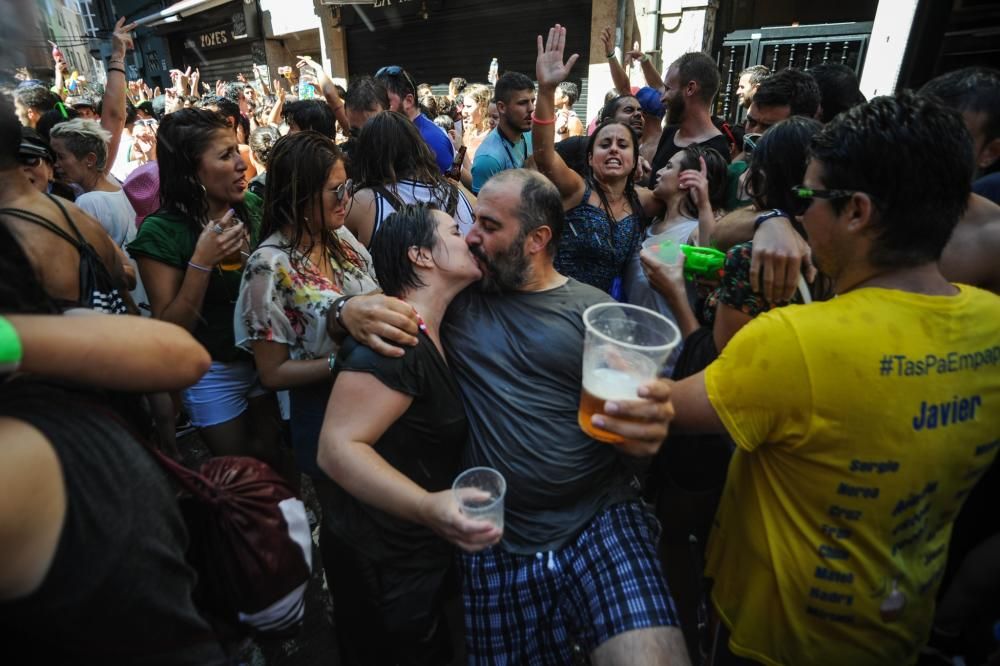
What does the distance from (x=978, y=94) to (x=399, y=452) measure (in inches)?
107

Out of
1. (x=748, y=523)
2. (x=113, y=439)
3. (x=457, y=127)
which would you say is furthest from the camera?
(x=457, y=127)

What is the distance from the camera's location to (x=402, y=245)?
193 cm

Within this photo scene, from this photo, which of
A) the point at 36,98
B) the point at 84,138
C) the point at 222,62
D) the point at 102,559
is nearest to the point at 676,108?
the point at 84,138

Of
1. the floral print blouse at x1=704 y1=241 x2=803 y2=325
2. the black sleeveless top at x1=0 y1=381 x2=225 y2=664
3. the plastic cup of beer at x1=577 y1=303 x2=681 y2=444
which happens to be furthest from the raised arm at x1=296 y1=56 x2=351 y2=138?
the black sleeveless top at x1=0 y1=381 x2=225 y2=664

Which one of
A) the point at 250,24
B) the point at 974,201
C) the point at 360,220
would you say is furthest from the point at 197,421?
the point at 250,24

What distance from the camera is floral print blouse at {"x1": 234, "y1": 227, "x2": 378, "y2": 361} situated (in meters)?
2.27

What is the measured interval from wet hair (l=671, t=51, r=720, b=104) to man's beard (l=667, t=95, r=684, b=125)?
0.11 metres

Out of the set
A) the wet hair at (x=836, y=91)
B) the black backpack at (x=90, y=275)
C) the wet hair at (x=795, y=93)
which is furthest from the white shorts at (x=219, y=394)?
the wet hair at (x=836, y=91)

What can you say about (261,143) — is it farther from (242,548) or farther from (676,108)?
(242,548)

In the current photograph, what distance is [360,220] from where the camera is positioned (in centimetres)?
306

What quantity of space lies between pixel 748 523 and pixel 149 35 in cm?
2970

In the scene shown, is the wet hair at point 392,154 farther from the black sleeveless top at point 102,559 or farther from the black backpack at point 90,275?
the black sleeveless top at point 102,559

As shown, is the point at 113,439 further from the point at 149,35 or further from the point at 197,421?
the point at 149,35

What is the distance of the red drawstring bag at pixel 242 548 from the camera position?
54.0 inches
